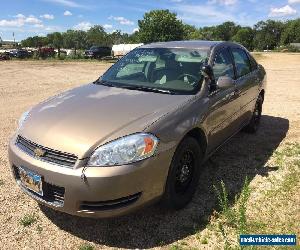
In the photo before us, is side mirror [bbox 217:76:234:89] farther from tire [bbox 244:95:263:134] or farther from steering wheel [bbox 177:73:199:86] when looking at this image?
tire [bbox 244:95:263:134]

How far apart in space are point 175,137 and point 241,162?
7.26 feet

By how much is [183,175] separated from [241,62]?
262cm

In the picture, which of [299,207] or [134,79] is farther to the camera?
[134,79]

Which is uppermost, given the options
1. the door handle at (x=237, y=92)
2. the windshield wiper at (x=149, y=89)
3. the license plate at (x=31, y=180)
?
the windshield wiper at (x=149, y=89)

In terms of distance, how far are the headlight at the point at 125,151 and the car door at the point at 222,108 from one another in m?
1.12

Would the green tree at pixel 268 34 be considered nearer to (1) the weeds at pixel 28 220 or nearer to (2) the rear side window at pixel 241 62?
(2) the rear side window at pixel 241 62

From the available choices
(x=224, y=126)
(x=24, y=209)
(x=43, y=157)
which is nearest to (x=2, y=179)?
(x=24, y=209)

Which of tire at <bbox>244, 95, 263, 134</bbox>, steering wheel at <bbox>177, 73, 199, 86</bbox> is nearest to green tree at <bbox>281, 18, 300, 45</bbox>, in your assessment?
tire at <bbox>244, 95, 263, 134</bbox>

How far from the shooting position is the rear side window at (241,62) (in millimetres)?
5270

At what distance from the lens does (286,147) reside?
5828 mm

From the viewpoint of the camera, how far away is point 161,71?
14.4 ft

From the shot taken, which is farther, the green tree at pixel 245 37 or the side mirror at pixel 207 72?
the green tree at pixel 245 37

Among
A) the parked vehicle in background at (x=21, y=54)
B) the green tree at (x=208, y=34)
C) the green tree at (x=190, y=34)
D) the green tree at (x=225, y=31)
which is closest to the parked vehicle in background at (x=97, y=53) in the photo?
the parked vehicle in background at (x=21, y=54)

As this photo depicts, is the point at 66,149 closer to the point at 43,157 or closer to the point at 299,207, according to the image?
the point at 43,157
